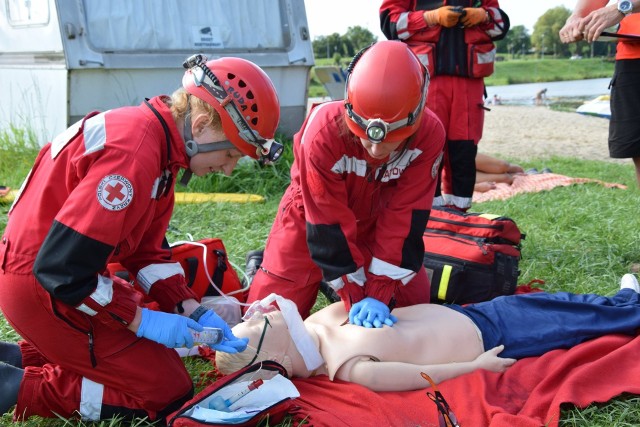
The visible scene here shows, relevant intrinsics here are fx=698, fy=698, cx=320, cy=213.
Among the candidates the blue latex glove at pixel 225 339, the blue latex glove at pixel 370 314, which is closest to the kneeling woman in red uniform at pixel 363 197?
the blue latex glove at pixel 370 314

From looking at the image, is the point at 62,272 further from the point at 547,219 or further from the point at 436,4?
the point at 547,219

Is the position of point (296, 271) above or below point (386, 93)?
below

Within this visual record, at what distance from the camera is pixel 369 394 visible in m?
2.78

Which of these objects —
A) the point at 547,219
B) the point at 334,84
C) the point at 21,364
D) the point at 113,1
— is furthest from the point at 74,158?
the point at 334,84

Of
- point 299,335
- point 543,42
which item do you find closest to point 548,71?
point 543,42

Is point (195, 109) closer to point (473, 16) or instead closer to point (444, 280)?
point (444, 280)

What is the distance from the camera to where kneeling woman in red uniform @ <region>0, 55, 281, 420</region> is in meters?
2.26

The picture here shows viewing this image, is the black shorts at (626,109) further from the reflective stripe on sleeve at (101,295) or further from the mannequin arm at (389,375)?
the reflective stripe on sleeve at (101,295)

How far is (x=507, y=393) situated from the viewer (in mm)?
2838

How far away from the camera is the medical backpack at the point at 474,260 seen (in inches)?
146

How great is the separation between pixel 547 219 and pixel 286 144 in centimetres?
318

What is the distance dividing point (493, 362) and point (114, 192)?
5.68 ft

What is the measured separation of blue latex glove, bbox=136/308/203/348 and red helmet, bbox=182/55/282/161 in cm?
67

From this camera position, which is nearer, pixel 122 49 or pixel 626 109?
pixel 626 109
